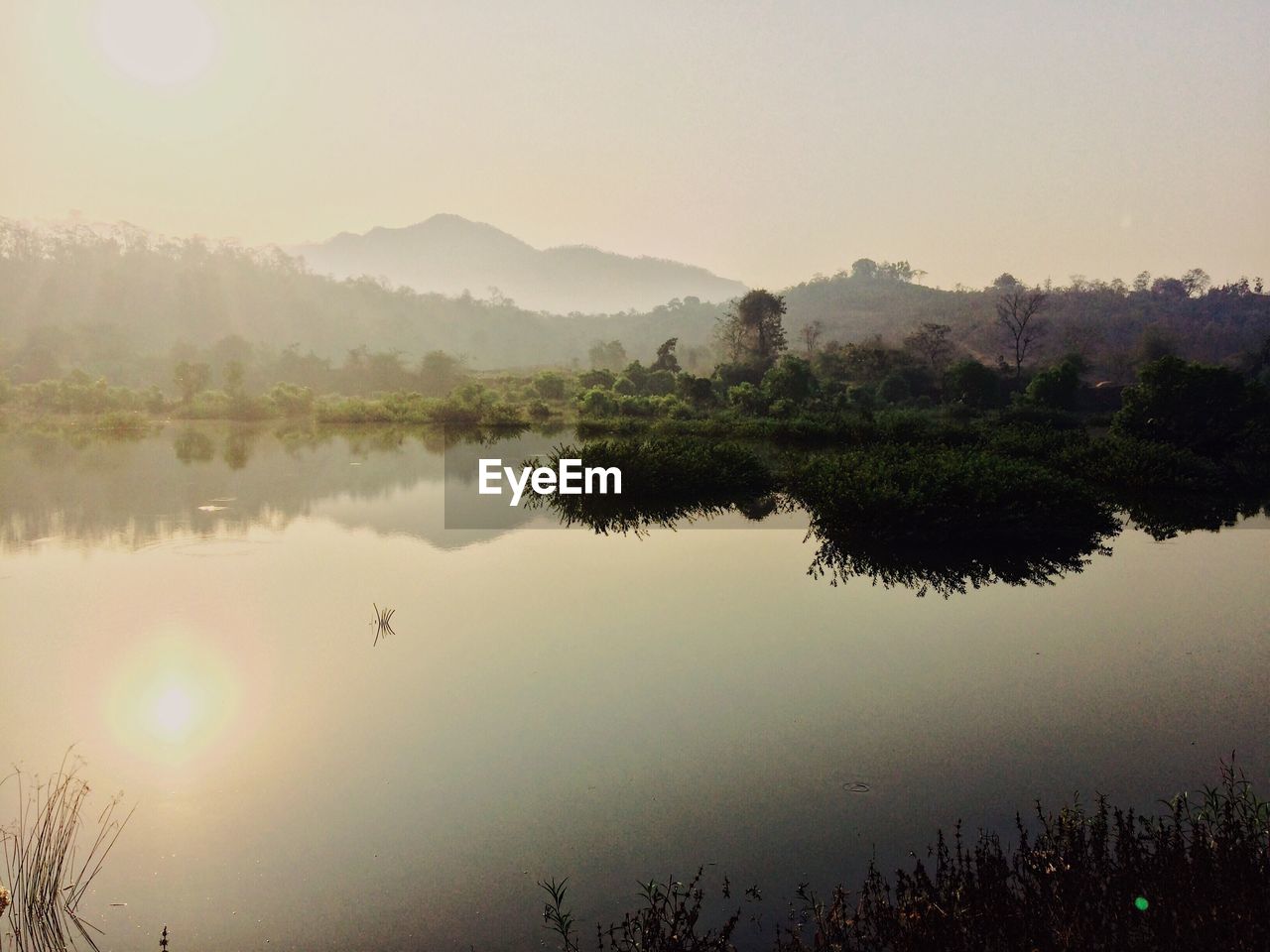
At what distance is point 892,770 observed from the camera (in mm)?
8242

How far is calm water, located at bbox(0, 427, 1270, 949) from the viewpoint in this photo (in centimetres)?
660

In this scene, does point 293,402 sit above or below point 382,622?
above

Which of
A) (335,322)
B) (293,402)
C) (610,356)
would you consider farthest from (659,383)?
(335,322)

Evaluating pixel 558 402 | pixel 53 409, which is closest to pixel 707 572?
pixel 558 402

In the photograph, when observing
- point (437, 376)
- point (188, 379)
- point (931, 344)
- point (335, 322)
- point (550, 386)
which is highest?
point (335, 322)

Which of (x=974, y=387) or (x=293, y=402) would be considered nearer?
→ (x=974, y=387)

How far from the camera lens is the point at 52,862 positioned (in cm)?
654

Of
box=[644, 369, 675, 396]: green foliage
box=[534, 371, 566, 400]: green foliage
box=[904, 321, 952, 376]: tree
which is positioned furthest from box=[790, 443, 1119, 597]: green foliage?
box=[904, 321, 952, 376]: tree

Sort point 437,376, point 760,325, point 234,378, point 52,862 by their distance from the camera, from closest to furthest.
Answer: point 52,862 < point 234,378 < point 760,325 < point 437,376

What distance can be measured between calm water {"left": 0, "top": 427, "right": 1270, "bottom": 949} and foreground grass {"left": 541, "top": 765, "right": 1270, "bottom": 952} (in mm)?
318

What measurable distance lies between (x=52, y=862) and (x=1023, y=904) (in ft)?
24.0

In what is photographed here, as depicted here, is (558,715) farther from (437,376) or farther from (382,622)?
(437,376)

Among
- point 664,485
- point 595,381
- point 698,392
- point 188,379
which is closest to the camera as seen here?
point 664,485

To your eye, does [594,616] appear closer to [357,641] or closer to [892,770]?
[357,641]
